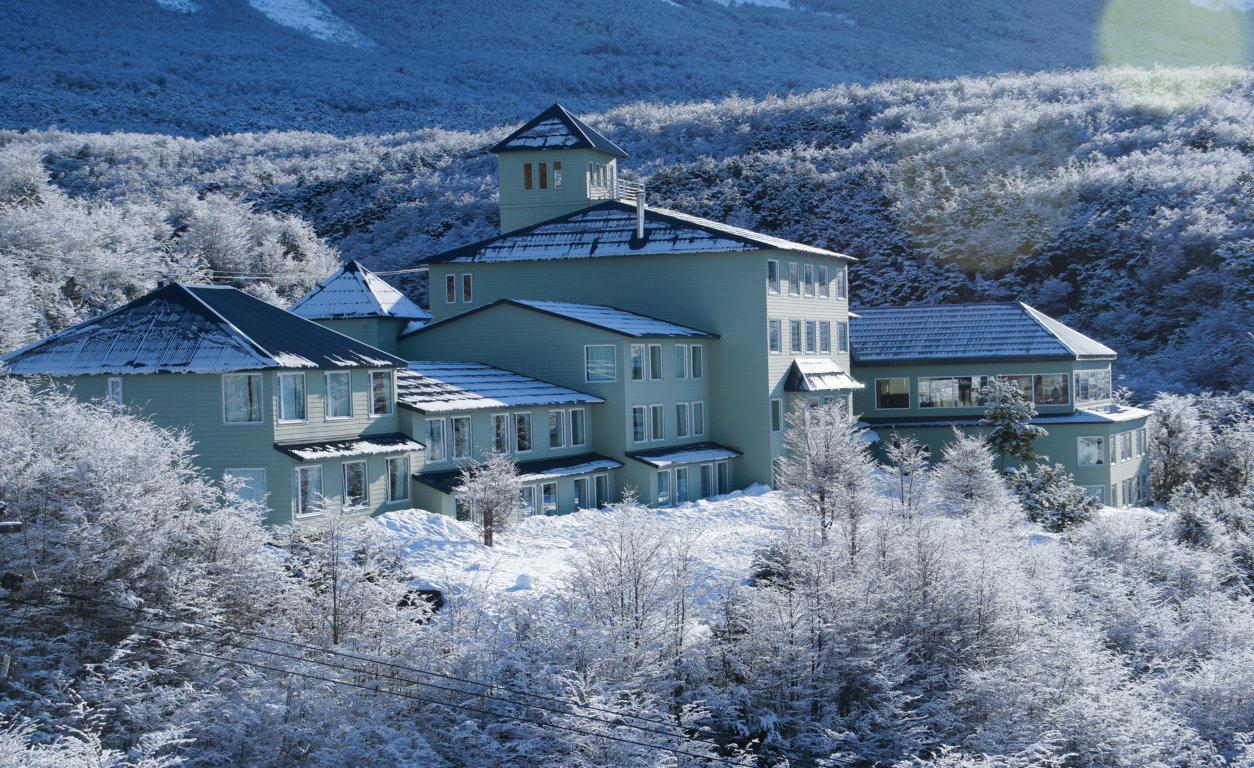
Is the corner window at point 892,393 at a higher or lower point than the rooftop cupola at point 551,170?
lower

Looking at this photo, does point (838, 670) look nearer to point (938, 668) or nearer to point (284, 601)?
point (938, 668)

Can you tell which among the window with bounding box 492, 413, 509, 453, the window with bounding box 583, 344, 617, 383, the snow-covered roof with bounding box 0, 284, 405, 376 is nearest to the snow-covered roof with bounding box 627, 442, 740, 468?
the window with bounding box 583, 344, 617, 383

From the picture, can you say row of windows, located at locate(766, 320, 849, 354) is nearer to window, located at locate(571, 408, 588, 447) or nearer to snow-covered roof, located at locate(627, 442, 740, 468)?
snow-covered roof, located at locate(627, 442, 740, 468)

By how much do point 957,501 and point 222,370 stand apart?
21.0m

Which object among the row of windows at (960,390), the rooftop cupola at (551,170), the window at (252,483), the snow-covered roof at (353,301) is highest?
the rooftop cupola at (551,170)

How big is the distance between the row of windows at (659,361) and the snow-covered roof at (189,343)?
32.0 feet

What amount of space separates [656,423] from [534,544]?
11.5m

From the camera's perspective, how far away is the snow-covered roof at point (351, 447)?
33.6 m

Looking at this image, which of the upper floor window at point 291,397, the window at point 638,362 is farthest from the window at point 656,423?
the upper floor window at point 291,397

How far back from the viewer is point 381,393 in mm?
37438

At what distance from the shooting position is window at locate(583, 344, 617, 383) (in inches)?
1742

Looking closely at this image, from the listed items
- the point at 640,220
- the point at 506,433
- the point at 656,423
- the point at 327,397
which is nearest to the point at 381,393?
the point at 327,397

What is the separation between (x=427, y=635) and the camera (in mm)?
26359

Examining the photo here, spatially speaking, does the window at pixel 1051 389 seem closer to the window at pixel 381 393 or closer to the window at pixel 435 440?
the window at pixel 435 440
